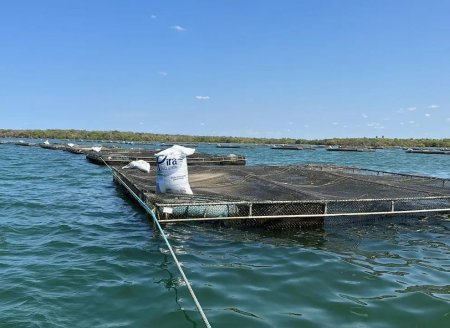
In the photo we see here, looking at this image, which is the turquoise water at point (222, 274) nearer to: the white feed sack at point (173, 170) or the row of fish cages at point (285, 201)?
the row of fish cages at point (285, 201)

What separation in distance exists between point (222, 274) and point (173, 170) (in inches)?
172

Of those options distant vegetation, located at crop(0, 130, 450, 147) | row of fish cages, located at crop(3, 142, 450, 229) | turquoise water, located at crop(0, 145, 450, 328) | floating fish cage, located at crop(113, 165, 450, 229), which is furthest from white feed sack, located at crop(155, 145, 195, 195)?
distant vegetation, located at crop(0, 130, 450, 147)

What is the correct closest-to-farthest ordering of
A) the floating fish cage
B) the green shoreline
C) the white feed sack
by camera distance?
the floating fish cage < the white feed sack < the green shoreline

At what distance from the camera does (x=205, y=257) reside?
Result: 289 inches

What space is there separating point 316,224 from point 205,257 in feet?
12.1

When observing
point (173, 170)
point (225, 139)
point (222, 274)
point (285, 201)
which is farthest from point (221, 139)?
point (222, 274)

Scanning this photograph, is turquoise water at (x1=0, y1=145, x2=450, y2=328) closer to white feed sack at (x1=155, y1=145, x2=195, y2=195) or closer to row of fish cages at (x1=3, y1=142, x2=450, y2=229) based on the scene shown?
row of fish cages at (x1=3, y1=142, x2=450, y2=229)

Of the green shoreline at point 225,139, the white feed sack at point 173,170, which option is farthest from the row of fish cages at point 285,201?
the green shoreline at point 225,139

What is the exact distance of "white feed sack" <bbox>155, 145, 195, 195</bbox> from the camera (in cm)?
1014

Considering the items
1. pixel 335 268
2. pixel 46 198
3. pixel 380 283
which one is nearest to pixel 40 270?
pixel 335 268

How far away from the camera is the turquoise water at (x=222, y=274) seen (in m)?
5.02

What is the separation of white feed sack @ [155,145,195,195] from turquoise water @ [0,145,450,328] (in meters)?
1.01

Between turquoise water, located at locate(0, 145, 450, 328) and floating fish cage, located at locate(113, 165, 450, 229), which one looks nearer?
turquoise water, located at locate(0, 145, 450, 328)

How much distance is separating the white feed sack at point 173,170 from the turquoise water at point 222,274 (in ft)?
3.31
